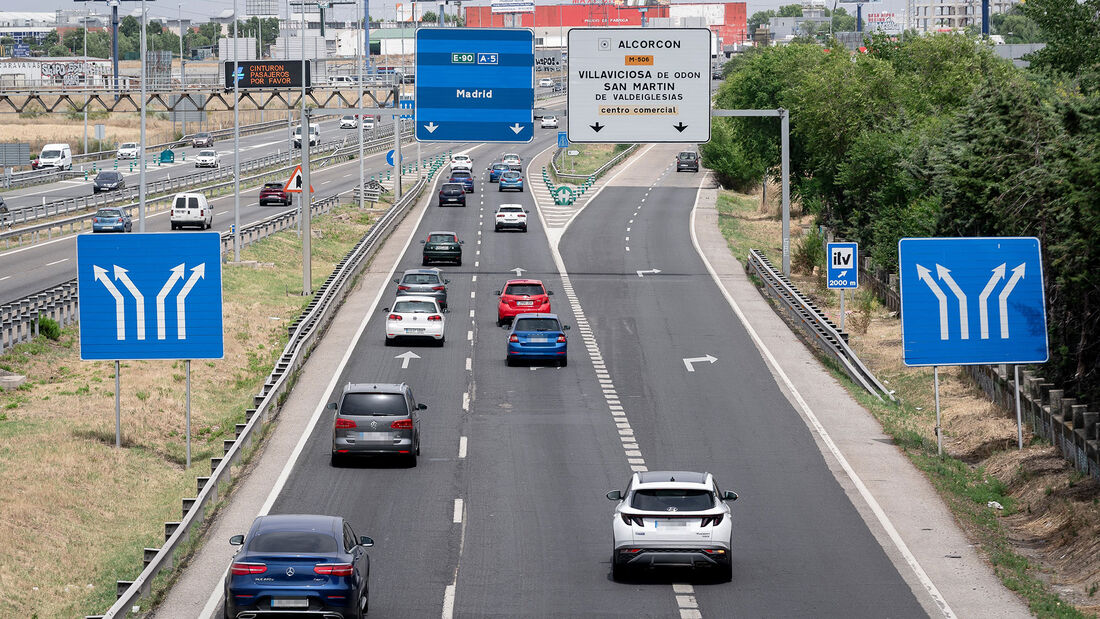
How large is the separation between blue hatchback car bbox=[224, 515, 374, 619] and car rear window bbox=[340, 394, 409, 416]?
36.1ft

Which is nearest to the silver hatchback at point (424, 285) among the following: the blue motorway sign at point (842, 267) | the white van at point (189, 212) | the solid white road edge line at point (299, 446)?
the solid white road edge line at point (299, 446)

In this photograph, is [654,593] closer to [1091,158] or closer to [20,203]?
[1091,158]

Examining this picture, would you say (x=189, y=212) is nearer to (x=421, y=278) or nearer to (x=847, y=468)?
(x=421, y=278)

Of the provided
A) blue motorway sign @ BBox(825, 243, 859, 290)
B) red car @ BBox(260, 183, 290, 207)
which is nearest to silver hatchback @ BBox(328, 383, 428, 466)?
blue motorway sign @ BBox(825, 243, 859, 290)

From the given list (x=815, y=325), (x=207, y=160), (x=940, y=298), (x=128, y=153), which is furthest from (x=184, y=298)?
(x=128, y=153)

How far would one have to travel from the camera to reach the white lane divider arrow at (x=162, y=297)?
29.9 metres

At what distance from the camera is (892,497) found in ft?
86.4

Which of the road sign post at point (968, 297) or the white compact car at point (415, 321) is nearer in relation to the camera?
the road sign post at point (968, 297)

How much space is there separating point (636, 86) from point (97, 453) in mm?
21006

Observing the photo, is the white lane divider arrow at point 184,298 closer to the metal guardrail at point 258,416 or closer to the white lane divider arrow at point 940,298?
the metal guardrail at point 258,416

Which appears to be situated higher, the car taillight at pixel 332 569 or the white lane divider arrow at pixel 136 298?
the white lane divider arrow at pixel 136 298

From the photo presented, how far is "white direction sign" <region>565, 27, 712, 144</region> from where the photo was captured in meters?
44.0

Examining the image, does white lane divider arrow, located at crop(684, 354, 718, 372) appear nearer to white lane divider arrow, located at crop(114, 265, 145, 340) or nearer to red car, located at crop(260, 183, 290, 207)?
white lane divider arrow, located at crop(114, 265, 145, 340)

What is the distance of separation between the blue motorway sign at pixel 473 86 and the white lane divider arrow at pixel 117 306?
18.1m
